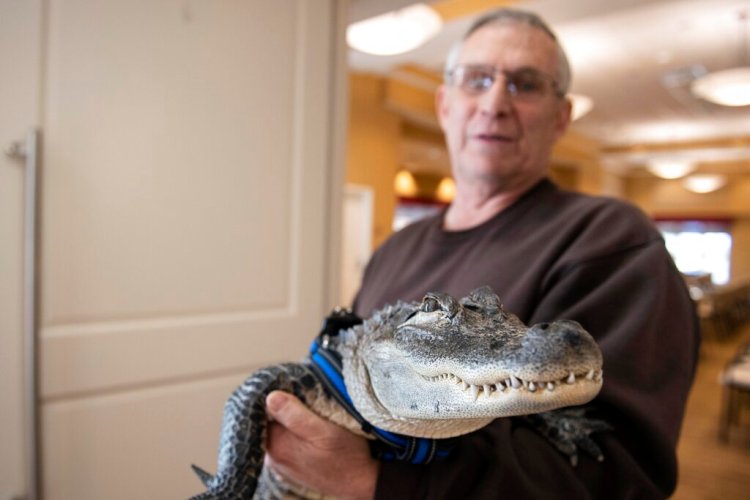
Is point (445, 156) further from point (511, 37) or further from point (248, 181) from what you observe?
point (511, 37)

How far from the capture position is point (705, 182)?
11781mm

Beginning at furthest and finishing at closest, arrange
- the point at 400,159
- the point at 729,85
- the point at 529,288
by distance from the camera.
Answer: the point at 400,159 < the point at 729,85 < the point at 529,288

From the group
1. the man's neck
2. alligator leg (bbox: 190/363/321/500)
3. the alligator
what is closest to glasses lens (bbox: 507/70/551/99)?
the man's neck

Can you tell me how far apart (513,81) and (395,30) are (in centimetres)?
285

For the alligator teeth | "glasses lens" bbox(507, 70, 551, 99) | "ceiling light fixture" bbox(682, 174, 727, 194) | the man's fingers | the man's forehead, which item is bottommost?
the man's fingers

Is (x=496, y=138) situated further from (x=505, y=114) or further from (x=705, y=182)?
(x=705, y=182)

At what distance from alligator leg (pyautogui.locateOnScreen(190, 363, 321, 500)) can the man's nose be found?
0.73 metres

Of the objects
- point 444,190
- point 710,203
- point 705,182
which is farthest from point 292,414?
point 710,203

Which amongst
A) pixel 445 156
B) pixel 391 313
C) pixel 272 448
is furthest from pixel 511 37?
pixel 445 156

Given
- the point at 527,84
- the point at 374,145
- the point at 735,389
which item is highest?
the point at 374,145

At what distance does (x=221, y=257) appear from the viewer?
1.90 metres

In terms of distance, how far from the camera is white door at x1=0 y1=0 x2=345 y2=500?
1.53 m

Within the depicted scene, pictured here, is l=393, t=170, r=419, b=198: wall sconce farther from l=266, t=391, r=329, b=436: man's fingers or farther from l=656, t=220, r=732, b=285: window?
l=266, t=391, r=329, b=436: man's fingers

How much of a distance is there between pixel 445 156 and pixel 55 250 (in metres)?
8.63
